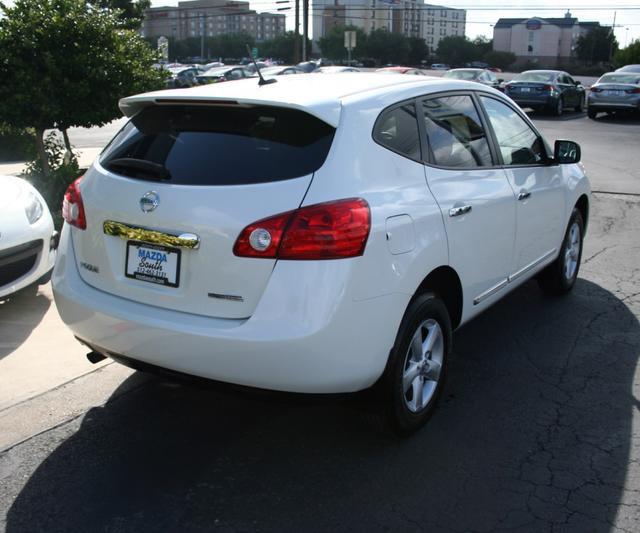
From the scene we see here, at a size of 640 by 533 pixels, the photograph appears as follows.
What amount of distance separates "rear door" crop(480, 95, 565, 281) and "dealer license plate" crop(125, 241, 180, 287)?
2.28 m

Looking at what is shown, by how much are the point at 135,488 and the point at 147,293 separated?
844mm

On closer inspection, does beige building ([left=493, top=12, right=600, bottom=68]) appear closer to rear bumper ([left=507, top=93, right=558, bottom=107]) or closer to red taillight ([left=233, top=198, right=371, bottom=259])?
rear bumper ([left=507, top=93, right=558, bottom=107])

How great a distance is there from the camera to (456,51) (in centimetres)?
13675

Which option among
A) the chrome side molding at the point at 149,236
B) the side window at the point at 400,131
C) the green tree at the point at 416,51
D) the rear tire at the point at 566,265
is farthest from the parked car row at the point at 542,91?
the green tree at the point at 416,51

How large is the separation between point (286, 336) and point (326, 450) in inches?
34.4

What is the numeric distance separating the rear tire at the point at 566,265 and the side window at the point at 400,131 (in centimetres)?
244

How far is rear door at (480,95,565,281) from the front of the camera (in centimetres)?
468

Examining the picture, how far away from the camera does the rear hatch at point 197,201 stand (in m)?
3.10

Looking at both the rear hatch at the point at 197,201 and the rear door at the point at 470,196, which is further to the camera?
the rear door at the point at 470,196

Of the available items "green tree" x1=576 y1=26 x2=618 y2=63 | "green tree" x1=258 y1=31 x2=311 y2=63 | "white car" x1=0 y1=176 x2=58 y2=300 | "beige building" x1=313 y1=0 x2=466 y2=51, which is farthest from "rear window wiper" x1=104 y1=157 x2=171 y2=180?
"beige building" x1=313 y1=0 x2=466 y2=51

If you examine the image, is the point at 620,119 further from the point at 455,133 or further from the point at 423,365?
the point at 423,365

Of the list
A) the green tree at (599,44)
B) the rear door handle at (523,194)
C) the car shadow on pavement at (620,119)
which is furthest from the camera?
the green tree at (599,44)

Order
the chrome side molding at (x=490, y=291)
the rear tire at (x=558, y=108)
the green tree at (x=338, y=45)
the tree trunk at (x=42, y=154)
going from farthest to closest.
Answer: the green tree at (x=338, y=45) → the rear tire at (x=558, y=108) → the tree trunk at (x=42, y=154) → the chrome side molding at (x=490, y=291)

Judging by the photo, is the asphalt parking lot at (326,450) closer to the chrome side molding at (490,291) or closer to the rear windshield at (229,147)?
the chrome side molding at (490,291)
